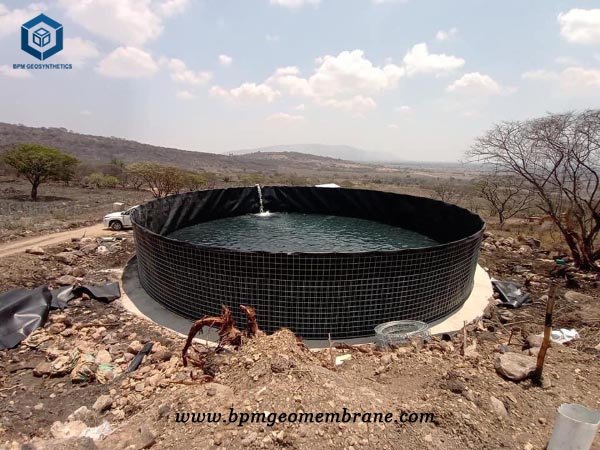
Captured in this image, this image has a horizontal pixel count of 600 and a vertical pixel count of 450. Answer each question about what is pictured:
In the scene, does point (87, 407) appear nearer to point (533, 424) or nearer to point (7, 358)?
point (7, 358)

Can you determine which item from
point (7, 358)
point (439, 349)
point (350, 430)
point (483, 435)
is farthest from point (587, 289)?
point (7, 358)

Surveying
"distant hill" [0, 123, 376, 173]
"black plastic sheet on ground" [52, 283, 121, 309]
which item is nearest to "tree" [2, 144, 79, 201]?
"black plastic sheet on ground" [52, 283, 121, 309]

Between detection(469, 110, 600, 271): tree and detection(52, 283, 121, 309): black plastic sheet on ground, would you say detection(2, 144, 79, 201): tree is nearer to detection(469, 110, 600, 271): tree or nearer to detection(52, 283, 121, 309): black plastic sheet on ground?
detection(52, 283, 121, 309): black plastic sheet on ground

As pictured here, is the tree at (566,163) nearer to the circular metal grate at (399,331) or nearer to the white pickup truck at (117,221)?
the circular metal grate at (399,331)

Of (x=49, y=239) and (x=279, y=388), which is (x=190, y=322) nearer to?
(x=279, y=388)

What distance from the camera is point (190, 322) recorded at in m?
5.80

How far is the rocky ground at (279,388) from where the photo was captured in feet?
9.57

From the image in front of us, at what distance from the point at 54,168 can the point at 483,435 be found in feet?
70.9

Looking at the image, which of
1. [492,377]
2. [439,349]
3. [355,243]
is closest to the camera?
[492,377]

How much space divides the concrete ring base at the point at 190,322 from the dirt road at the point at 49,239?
3455 millimetres

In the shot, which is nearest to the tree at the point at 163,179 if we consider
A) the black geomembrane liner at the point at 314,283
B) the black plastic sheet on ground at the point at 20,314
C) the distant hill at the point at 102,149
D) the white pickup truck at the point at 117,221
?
the white pickup truck at the point at 117,221

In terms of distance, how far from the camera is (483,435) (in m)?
2.96

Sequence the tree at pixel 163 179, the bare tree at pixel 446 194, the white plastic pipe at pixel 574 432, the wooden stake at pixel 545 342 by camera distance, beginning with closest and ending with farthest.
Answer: the white plastic pipe at pixel 574 432 → the wooden stake at pixel 545 342 → the tree at pixel 163 179 → the bare tree at pixel 446 194

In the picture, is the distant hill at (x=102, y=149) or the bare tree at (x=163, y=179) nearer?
the bare tree at (x=163, y=179)
